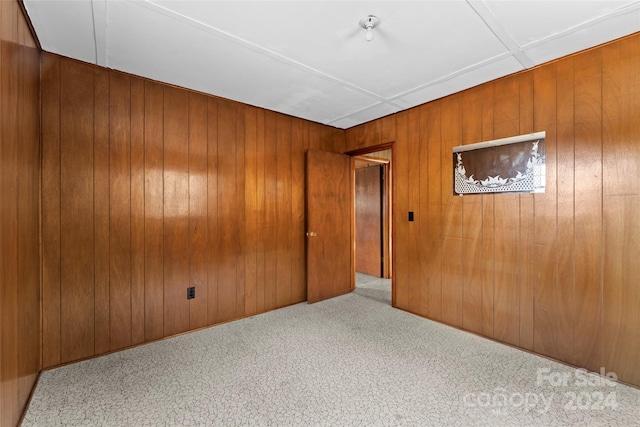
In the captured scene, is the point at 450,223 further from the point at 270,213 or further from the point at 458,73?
the point at 270,213

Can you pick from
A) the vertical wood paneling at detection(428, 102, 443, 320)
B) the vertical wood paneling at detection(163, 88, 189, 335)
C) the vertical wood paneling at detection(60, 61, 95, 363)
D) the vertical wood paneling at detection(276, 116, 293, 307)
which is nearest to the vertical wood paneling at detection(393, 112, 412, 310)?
the vertical wood paneling at detection(428, 102, 443, 320)

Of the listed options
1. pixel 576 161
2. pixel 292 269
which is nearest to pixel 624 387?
pixel 576 161

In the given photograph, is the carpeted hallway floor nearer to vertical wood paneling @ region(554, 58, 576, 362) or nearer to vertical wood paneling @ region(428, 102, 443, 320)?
vertical wood paneling @ region(554, 58, 576, 362)

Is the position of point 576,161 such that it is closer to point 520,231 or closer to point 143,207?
point 520,231

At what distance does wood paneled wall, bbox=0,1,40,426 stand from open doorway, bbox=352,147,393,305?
160 inches

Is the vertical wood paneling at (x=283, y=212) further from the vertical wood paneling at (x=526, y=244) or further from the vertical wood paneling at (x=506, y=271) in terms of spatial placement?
the vertical wood paneling at (x=526, y=244)

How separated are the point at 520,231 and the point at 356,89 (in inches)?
84.3

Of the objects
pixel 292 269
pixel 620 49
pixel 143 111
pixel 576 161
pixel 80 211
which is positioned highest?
pixel 620 49

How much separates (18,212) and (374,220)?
4.74m

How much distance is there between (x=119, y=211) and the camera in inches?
103

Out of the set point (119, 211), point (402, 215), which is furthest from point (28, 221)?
point (402, 215)

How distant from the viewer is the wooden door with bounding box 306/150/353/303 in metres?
3.94

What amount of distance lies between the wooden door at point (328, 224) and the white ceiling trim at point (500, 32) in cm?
237

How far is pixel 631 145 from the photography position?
2057 mm
